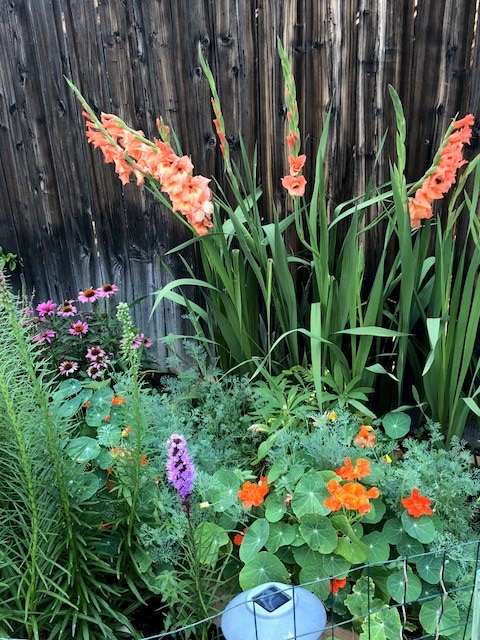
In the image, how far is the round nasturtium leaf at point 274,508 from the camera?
1.55m

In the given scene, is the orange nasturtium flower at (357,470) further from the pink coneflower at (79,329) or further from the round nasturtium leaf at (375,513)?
the pink coneflower at (79,329)

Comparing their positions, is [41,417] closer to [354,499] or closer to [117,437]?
[117,437]

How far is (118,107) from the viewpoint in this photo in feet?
8.89

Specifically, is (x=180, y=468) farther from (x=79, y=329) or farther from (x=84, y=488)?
(x=79, y=329)

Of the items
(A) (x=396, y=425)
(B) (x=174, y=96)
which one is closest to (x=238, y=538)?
(A) (x=396, y=425)

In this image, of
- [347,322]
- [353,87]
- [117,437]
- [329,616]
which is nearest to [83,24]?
[353,87]

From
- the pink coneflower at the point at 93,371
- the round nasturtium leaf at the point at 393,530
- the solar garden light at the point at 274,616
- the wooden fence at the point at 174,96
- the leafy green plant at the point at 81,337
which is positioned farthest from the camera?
the leafy green plant at the point at 81,337

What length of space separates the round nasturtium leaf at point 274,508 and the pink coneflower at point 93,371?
1.03 metres

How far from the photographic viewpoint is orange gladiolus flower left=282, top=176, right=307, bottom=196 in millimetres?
1892

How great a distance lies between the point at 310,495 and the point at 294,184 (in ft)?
3.18

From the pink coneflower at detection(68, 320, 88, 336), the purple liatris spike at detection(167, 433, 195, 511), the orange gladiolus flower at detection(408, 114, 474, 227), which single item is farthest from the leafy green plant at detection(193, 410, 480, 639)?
the pink coneflower at detection(68, 320, 88, 336)

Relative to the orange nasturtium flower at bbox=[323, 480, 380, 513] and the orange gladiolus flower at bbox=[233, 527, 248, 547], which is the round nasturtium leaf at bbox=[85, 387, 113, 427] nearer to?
the orange gladiolus flower at bbox=[233, 527, 248, 547]

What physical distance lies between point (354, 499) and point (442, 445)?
0.64 meters

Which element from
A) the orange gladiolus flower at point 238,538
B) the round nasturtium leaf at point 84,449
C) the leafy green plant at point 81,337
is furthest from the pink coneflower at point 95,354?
the orange gladiolus flower at point 238,538
